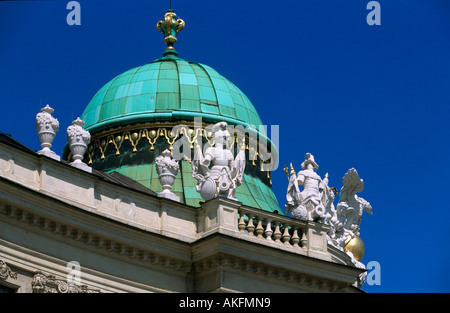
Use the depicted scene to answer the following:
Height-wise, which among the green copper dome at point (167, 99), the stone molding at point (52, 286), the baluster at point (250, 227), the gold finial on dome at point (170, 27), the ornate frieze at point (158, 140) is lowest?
the stone molding at point (52, 286)

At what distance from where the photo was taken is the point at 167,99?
44.7m

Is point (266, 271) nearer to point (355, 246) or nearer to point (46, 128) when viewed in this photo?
point (46, 128)

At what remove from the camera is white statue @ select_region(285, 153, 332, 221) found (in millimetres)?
38562

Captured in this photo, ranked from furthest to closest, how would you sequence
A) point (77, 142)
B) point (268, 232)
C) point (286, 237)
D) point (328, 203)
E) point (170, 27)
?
point (170, 27)
point (328, 203)
point (286, 237)
point (268, 232)
point (77, 142)

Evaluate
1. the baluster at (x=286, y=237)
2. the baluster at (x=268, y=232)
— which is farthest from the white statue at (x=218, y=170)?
the baluster at (x=286, y=237)

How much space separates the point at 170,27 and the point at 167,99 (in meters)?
4.32

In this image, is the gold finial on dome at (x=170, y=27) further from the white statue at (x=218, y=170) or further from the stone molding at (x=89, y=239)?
the stone molding at (x=89, y=239)

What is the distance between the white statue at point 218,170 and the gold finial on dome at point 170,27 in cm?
1098

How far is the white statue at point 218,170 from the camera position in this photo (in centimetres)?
3653

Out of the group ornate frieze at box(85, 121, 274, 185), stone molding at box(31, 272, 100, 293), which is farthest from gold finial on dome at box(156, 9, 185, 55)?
stone molding at box(31, 272, 100, 293)

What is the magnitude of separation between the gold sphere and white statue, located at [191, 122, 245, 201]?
21.8ft

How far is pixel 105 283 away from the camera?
112 feet

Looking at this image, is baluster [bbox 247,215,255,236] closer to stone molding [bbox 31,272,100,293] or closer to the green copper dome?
stone molding [bbox 31,272,100,293]

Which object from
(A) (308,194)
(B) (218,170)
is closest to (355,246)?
(A) (308,194)
